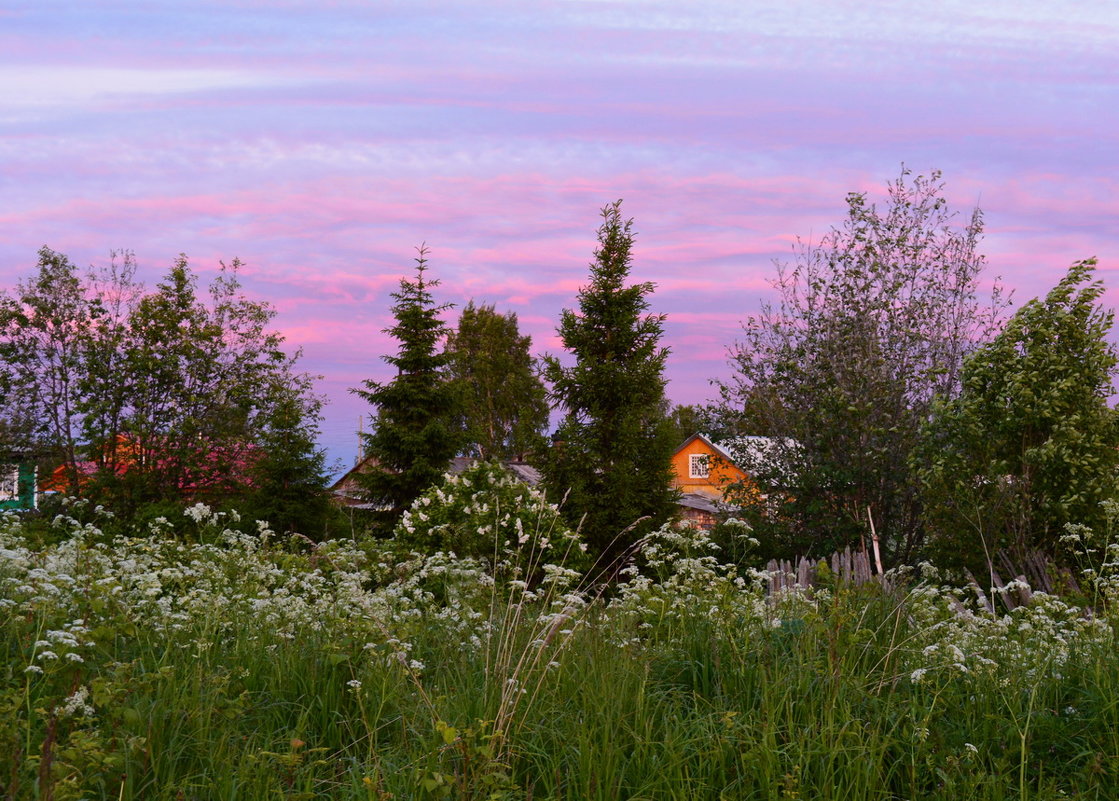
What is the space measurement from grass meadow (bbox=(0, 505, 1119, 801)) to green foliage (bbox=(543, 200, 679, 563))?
11.5 meters

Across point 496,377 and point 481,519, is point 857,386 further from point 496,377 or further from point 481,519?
point 496,377

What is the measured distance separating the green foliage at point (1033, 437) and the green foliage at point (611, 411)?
567 centimetres

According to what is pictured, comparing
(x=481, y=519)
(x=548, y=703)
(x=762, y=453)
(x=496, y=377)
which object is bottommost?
(x=548, y=703)

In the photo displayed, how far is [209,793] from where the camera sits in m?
3.54

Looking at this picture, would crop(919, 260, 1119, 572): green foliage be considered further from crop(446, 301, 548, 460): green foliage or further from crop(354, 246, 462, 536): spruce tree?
crop(446, 301, 548, 460): green foliage

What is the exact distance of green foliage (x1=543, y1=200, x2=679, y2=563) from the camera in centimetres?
1734

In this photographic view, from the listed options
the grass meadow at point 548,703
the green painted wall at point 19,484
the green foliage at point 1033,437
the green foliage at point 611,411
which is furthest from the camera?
the green painted wall at point 19,484

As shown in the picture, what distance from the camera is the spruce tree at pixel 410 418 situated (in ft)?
68.6

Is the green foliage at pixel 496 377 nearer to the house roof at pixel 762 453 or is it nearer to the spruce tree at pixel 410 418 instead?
the spruce tree at pixel 410 418

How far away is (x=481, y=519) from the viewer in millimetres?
12555

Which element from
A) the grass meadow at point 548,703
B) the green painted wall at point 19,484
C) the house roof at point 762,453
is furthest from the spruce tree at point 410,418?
the grass meadow at point 548,703

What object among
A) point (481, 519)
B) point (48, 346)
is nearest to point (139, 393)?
point (48, 346)

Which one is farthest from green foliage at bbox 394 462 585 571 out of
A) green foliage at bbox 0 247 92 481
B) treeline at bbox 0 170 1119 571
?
green foliage at bbox 0 247 92 481

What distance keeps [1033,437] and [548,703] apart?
10495mm
